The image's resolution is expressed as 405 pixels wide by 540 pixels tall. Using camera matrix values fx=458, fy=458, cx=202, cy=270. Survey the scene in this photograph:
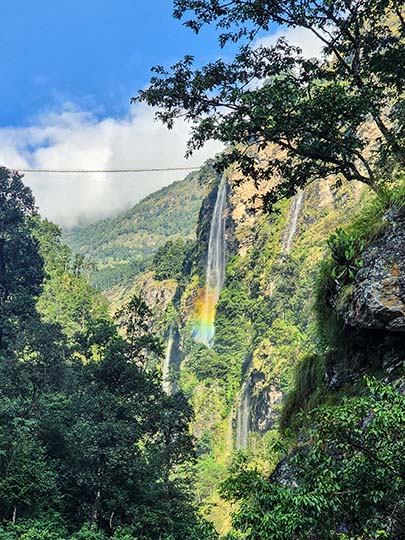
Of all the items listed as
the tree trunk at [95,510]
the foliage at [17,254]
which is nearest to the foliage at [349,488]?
the tree trunk at [95,510]

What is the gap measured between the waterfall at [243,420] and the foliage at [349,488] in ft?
126

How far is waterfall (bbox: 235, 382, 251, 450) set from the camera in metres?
40.3

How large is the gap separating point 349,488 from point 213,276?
192 feet

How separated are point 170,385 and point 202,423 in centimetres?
1120

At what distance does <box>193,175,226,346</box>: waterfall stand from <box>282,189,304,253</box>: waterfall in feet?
39.4

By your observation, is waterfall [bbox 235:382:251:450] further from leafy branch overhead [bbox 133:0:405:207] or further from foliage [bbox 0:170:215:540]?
leafy branch overhead [bbox 133:0:405:207]

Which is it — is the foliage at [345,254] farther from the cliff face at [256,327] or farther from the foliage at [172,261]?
the foliage at [172,261]

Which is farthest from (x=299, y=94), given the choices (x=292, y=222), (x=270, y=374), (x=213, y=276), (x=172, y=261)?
(x=172, y=261)

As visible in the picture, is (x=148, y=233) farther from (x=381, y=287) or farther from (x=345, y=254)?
(x=381, y=287)

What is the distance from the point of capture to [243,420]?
4169cm

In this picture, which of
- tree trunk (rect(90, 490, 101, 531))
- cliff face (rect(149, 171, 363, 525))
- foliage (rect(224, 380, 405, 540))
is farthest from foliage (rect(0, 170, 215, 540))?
cliff face (rect(149, 171, 363, 525))

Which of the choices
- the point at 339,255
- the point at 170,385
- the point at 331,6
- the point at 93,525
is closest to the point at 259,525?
the point at 339,255

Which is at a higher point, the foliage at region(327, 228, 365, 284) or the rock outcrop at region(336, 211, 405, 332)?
the foliage at region(327, 228, 365, 284)

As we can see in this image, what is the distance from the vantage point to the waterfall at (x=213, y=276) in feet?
197
